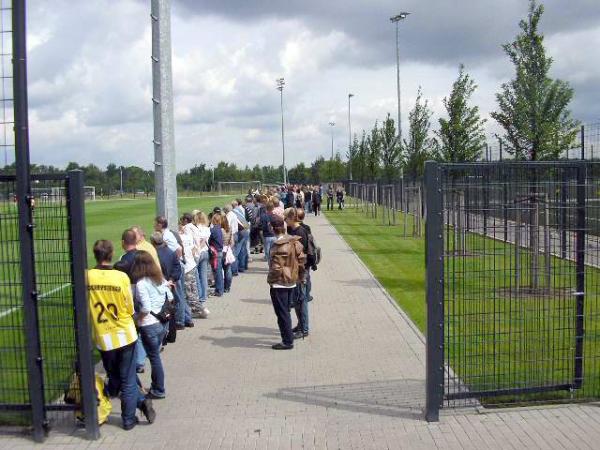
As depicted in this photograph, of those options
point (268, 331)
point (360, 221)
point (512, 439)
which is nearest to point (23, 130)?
point (512, 439)

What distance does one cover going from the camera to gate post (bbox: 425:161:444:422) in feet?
19.5

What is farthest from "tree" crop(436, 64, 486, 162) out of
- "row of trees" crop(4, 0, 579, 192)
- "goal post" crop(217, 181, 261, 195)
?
"goal post" crop(217, 181, 261, 195)

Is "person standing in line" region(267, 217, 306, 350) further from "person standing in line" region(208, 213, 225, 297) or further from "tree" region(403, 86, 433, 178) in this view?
"tree" region(403, 86, 433, 178)

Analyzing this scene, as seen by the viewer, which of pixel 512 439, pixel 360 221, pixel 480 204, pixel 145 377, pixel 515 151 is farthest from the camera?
pixel 360 221

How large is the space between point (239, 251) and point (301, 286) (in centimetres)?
741

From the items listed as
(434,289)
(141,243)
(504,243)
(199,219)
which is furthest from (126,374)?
(199,219)

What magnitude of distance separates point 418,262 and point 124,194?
84426 millimetres

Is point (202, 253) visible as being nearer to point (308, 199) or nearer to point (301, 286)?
point (301, 286)

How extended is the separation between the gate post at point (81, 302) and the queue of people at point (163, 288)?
0.15 metres

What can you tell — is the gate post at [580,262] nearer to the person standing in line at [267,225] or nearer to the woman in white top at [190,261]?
the woman in white top at [190,261]

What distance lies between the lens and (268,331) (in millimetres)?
10125

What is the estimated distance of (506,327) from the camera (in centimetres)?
914

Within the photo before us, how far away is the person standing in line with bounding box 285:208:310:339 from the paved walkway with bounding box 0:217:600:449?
26 cm

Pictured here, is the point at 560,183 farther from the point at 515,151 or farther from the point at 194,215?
the point at 515,151
